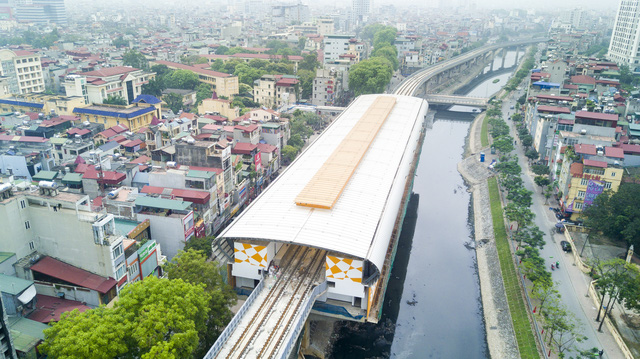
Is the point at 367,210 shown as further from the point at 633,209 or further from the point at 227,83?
the point at 227,83

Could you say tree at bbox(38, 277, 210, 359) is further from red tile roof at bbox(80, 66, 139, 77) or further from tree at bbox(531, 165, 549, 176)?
red tile roof at bbox(80, 66, 139, 77)

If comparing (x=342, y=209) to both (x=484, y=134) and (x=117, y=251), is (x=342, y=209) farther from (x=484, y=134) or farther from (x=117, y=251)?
(x=484, y=134)

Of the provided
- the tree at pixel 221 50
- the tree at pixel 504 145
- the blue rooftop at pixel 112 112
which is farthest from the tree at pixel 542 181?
the tree at pixel 221 50

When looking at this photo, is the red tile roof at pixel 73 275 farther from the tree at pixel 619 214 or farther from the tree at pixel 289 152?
the tree at pixel 619 214

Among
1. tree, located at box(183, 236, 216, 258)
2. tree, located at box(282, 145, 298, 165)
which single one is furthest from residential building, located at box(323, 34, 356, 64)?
tree, located at box(183, 236, 216, 258)

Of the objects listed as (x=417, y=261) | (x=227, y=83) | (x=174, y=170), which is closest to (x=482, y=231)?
(x=417, y=261)

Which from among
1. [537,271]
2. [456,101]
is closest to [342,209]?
[537,271]
